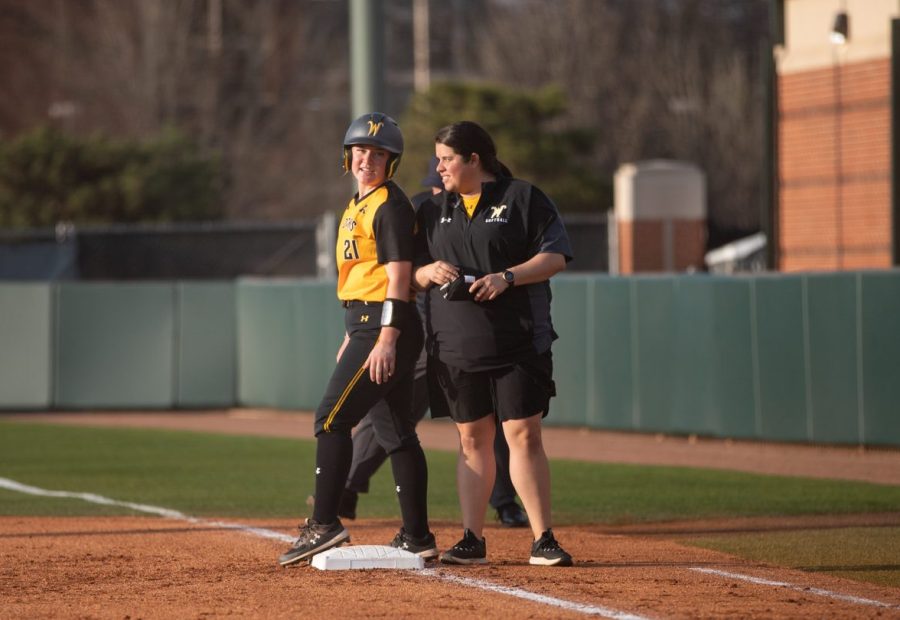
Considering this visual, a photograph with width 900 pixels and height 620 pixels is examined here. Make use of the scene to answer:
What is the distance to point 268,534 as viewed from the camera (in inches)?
336

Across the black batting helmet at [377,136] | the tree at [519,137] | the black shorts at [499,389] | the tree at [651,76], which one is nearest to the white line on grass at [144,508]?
the black shorts at [499,389]

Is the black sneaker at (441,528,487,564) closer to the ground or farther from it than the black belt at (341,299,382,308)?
closer to the ground

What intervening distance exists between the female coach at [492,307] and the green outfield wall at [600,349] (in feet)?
21.6

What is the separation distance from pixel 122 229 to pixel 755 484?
1318 centimetres

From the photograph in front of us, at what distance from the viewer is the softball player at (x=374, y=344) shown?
6977 mm

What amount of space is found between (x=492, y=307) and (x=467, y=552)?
1104mm

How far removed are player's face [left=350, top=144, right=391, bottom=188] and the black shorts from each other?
0.85 m

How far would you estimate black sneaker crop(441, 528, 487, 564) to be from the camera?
23.6 feet

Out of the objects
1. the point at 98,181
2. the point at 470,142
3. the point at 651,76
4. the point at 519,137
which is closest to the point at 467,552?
the point at 470,142

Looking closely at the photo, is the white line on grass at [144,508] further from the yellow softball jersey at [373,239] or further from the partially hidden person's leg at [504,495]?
the yellow softball jersey at [373,239]

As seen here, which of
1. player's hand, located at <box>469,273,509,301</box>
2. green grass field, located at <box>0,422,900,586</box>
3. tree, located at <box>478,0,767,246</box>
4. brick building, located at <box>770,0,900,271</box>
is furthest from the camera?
tree, located at <box>478,0,767,246</box>

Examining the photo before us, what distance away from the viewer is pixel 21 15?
5391 centimetres

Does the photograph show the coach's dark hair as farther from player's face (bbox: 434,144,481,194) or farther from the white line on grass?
the white line on grass

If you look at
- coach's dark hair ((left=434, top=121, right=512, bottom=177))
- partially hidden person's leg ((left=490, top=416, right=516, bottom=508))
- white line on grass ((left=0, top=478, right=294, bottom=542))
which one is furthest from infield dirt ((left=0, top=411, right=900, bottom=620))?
coach's dark hair ((left=434, top=121, right=512, bottom=177))
